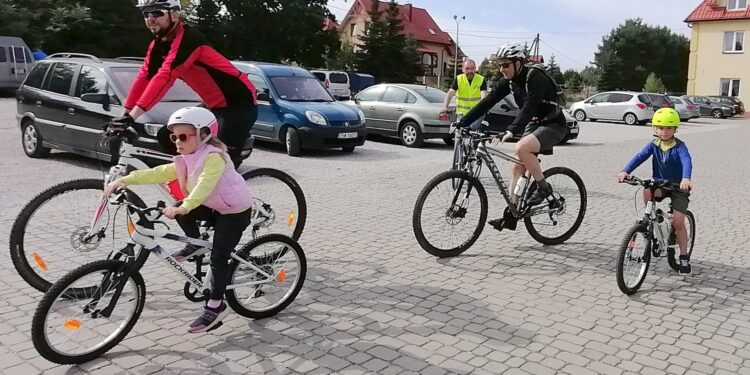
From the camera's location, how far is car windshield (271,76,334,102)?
1390cm

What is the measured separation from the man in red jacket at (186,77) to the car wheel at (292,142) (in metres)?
8.35

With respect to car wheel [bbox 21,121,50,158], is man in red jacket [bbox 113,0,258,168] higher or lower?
higher

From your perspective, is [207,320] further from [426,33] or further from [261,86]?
[426,33]

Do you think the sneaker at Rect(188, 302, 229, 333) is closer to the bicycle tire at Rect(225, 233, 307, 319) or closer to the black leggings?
the black leggings

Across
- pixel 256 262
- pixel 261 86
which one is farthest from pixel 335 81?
pixel 256 262

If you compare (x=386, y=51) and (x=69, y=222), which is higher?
(x=386, y=51)

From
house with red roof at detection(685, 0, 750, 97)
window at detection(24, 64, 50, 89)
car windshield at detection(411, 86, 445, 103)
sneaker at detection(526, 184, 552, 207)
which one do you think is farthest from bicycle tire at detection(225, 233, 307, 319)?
house with red roof at detection(685, 0, 750, 97)

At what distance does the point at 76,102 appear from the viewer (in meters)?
10.2

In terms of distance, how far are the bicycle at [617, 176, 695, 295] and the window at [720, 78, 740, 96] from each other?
165 feet

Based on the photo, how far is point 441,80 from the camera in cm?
7088

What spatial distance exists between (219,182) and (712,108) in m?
43.1

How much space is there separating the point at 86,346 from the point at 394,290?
2.24 metres

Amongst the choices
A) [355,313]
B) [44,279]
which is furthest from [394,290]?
[44,279]

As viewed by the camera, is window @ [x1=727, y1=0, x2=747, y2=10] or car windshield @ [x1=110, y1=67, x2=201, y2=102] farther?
window @ [x1=727, y1=0, x2=747, y2=10]
